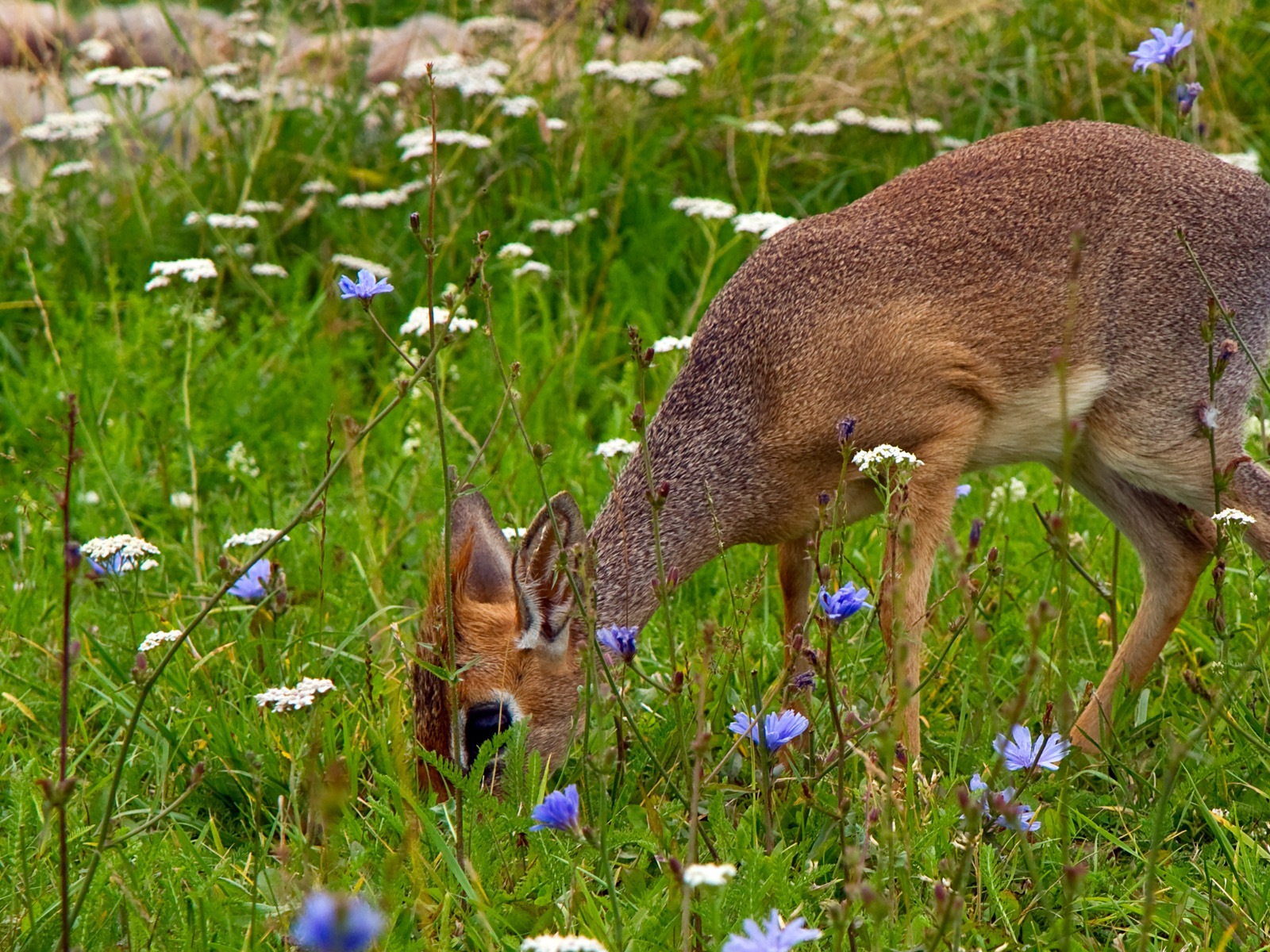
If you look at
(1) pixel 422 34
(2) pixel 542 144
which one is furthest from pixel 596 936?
(1) pixel 422 34

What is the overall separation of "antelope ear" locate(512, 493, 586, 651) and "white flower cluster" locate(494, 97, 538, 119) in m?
3.09

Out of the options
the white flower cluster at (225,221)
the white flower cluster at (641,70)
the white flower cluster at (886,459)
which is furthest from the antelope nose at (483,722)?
the white flower cluster at (641,70)

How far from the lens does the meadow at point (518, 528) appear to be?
2.61 m

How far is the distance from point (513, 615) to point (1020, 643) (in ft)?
4.35

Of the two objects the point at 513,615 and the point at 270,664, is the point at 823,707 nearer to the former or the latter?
the point at 513,615

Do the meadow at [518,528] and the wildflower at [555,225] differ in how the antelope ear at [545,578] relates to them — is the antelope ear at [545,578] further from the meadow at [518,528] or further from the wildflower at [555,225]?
the wildflower at [555,225]

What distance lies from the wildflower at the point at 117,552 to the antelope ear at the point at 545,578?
2.76 ft

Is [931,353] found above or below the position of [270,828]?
above

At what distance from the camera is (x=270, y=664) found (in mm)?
3639

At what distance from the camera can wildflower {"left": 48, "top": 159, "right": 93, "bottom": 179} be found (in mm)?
6309

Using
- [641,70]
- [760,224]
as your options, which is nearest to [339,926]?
[760,224]

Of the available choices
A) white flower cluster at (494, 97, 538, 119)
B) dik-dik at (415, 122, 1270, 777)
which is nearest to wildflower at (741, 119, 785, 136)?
white flower cluster at (494, 97, 538, 119)

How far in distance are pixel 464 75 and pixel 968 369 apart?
3.18m

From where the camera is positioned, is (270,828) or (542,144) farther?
(542,144)
